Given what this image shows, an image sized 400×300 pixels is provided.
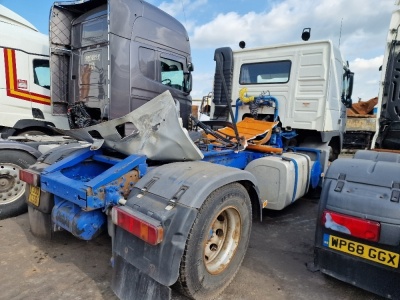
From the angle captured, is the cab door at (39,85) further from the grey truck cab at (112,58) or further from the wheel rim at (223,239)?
the wheel rim at (223,239)

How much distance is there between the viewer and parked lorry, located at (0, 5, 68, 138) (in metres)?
5.28

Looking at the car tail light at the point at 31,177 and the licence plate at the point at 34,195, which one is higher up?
the car tail light at the point at 31,177

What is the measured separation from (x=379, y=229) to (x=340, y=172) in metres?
0.50

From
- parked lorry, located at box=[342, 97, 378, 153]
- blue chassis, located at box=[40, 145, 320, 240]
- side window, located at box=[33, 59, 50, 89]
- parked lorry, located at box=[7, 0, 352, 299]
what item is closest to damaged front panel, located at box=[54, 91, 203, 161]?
parked lorry, located at box=[7, 0, 352, 299]

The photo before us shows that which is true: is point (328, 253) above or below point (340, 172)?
below

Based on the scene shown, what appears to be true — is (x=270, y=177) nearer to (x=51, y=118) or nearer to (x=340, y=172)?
(x=340, y=172)

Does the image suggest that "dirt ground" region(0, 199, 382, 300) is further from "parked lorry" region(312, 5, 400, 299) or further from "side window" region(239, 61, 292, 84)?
"side window" region(239, 61, 292, 84)

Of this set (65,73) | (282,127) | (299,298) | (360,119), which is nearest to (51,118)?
(65,73)

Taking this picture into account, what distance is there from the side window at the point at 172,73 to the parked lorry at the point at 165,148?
0.07 feet

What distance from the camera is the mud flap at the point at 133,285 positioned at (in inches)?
74.7

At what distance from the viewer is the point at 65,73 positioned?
569 cm

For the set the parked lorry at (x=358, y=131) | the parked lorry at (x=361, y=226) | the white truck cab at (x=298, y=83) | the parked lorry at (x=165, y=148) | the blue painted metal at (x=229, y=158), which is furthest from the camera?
the parked lorry at (x=358, y=131)

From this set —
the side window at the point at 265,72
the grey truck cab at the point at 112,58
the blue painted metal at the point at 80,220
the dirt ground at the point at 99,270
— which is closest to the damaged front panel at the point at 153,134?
the blue painted metal at the point at 80,220

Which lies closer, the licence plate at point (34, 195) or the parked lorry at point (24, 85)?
the licence plate at point (34, 195)
